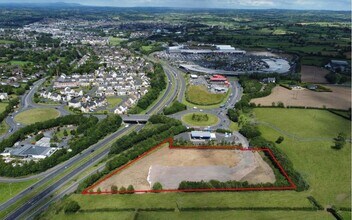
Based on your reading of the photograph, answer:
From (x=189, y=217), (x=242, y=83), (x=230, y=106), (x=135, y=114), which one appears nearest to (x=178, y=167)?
(x=189, y=217)

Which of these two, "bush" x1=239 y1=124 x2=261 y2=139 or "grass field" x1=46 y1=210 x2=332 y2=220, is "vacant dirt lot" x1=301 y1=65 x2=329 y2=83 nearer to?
"bush" x1=239 y1=124 x2=261 y2=139

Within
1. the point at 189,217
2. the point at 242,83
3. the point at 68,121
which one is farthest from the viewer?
the point at 242,83

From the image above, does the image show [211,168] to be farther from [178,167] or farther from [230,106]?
[230,106]

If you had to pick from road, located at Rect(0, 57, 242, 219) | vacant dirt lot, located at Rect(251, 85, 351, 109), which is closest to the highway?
road, located at Rect(0, 57, 242, 219)

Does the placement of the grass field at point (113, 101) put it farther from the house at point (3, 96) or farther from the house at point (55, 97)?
the house at point (3, 96)

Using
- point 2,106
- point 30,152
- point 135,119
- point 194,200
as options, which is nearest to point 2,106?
point 2,106

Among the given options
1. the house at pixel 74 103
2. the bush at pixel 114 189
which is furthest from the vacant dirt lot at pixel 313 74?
the bush at pixel 114 189
